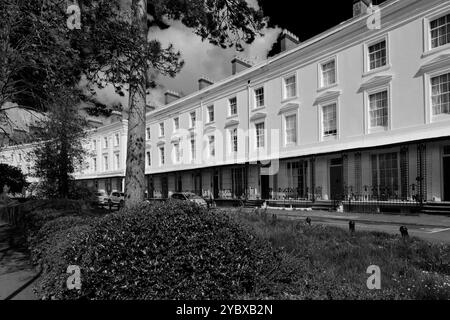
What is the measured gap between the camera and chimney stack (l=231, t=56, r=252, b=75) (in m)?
28.2

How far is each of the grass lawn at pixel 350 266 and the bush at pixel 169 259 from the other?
335 mm

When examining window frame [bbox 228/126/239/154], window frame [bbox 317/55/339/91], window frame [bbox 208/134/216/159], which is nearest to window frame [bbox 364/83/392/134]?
window frame [bbox 317/55/339/91]

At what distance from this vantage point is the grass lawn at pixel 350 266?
11.0 ft

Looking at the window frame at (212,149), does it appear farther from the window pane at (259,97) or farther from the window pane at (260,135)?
the window pane at (259,97)

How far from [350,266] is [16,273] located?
6.49m

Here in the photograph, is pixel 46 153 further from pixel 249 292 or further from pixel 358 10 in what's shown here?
pixel 358 10

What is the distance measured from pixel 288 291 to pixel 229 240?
0.84 meters

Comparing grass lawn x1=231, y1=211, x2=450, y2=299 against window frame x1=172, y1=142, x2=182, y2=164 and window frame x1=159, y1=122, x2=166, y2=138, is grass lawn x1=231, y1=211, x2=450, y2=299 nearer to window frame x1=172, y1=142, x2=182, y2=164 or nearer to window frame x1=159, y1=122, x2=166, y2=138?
window frame x1=172, y1=142, x2=182, y2=164

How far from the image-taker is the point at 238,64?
28.3 m

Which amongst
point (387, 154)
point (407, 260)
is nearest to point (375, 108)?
point (387, 154)

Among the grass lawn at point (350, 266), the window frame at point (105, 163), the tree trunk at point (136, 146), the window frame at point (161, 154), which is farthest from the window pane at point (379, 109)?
the window frame at point (105, 163)

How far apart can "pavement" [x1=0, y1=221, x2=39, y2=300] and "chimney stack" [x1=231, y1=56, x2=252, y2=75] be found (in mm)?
22707

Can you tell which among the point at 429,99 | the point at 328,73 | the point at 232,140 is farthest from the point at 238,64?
the point at 429,99

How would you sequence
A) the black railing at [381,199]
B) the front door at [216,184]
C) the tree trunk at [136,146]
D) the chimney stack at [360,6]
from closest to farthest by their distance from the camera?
1. the tree trunk at [136,146]
2. the black railing at [381,199]
3. the chimney stack at [360,6]
4. the front door at [216,184]
